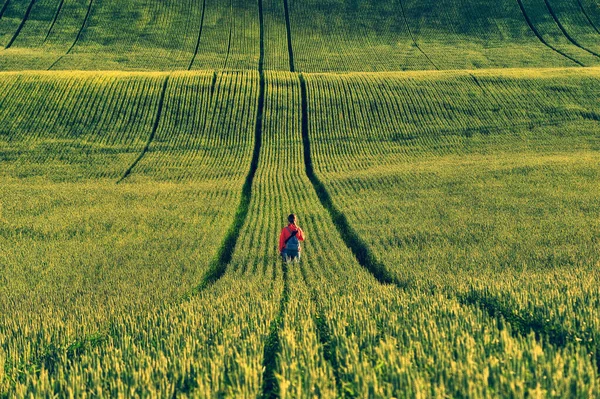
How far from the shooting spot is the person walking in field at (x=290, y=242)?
16.2 m

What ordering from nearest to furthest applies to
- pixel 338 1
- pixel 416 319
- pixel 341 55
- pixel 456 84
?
pixel 416 319 → pixel 456 84 → pixel 341 55 → pixel 338 1

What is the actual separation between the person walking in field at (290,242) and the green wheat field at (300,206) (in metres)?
0.48

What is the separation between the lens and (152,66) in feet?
217

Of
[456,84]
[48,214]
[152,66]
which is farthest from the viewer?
[152,66]

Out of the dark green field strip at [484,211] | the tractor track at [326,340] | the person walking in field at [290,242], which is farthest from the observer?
the person walking in field at [290,242]

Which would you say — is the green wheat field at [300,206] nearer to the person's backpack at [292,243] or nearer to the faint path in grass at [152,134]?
the faint path in grass at [152,134]

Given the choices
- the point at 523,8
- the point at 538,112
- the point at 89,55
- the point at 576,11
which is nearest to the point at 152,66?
the point at 89,55

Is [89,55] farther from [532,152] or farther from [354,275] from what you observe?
[354,275]

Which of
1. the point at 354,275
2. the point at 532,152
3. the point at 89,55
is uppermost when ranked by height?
the point at 354,275

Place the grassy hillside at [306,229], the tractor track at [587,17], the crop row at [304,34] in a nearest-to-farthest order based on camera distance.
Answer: the grassy hillside at [306,229]
the crop row at [304,34]
the tractor track at [587,17]

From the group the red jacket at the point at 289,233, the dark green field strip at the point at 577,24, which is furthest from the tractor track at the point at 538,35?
the red jacket at the point at 289,233

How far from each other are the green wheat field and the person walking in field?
1.57 feet

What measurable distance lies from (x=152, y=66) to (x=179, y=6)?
23877 mm

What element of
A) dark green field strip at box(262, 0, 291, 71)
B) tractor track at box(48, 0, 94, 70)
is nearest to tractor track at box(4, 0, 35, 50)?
tractor track at box(48, 0, 94, 70)
